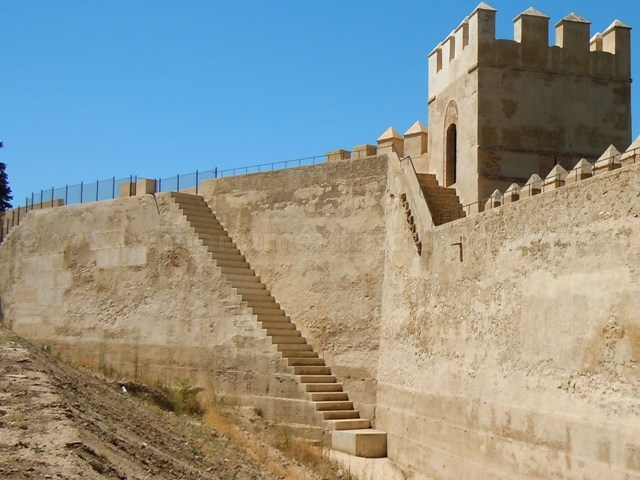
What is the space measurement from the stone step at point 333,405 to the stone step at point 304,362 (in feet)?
3.72

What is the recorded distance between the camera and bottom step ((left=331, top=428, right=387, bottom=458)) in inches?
669

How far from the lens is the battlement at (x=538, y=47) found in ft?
60.3

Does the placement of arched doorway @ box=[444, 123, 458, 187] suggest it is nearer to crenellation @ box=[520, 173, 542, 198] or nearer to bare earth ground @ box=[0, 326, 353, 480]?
crenellation @ box=[520, 173, 542, 198]

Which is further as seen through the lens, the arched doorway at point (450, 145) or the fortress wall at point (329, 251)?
the arched doorway at point (450, 145)

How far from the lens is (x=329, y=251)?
19.5 metres

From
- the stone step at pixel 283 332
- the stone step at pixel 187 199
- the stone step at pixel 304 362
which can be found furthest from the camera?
the stone step at pixel 187 199

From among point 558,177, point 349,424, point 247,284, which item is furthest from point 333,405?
point 558,177

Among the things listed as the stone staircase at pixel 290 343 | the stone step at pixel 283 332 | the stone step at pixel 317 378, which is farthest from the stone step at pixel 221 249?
the stone step at pixel 317 378

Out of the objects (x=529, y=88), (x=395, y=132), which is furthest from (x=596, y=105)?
(x=395, y=132)

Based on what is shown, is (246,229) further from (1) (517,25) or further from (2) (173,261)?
(1) (517,25)

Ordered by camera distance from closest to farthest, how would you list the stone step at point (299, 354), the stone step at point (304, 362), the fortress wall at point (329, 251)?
the fortress wall at point (329, 251) < the stone step at point (304, 362) < the stone step at point (299, 354)

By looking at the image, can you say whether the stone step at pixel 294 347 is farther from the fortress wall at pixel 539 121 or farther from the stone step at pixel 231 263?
the fortress wall at pixel 539 121

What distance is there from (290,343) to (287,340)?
9 cm

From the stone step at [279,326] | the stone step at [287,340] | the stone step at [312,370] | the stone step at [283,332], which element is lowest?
the stone step at [312,370]
